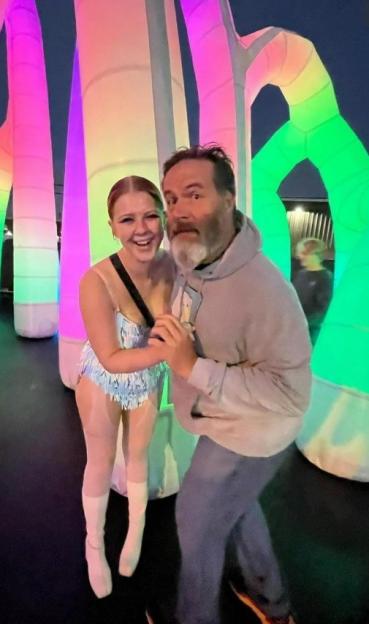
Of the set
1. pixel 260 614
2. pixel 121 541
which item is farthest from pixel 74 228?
pixel 260 614

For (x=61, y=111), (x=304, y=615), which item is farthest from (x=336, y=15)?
(x=304, y=615)

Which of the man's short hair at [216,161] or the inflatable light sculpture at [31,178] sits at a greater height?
the inflatable light sculpture at [31,178]

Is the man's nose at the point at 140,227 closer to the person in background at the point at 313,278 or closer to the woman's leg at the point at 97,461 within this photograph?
the woman's leg at the point at 97,461

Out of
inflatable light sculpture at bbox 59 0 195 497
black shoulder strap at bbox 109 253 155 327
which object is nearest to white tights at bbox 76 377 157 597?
black shoulder strap at bbox 109 253 155 327

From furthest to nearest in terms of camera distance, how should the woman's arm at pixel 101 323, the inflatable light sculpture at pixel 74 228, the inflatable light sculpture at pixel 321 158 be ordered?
1. the inflatable light sculpture at pixel 74 228
2. the inflatable light sculpture at pixel 321 158
3. the woman's arm at pixel 101 323

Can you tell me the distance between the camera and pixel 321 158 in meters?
2.77

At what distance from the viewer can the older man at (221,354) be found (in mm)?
772

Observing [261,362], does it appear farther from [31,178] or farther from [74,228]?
[31,178]

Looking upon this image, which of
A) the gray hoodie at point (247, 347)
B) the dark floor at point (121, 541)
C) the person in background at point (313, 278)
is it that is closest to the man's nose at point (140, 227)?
the gray hoodie at point (247, 347)

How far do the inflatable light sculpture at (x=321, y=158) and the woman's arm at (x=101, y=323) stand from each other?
1304 mm

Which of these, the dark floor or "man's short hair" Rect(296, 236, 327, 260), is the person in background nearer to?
"man's short hair" Rect(296, 236, 327, 260)

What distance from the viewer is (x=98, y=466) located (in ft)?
3.99

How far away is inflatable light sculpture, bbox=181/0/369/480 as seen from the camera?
6.34 ft

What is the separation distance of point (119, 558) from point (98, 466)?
0.46 m
